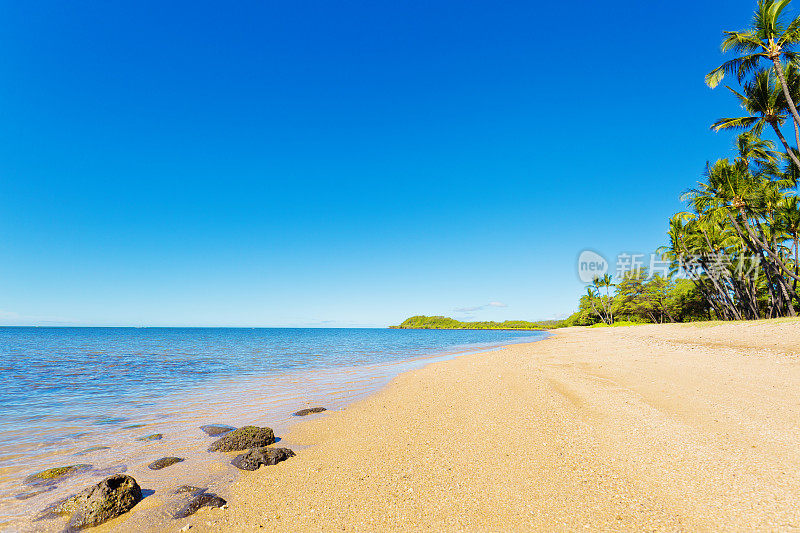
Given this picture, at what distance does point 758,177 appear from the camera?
93.1 feet

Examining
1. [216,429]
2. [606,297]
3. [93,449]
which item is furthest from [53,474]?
[606,297]

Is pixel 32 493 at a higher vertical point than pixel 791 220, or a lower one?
lower

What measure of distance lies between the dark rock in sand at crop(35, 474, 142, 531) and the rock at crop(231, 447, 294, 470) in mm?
1360

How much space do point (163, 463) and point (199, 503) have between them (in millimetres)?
2240

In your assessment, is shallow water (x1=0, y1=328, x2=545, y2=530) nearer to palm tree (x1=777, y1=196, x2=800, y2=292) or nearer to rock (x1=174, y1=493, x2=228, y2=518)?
rock (x1=174, y1=493, x2=228, y2=518)

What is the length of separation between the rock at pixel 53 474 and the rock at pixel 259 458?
8.51 ft

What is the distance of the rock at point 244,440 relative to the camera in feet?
21.0

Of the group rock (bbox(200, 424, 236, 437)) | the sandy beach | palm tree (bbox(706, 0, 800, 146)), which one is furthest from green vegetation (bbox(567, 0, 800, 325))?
rock (bbox(200, 424, 236, 437))

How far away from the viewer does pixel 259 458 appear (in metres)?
5.62

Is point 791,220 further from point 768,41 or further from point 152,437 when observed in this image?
point 152,437

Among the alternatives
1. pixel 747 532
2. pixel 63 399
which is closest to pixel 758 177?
pixel 747 532

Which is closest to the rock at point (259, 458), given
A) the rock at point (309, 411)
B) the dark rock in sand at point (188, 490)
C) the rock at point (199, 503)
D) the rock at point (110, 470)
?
the dark rock in sand at point (188, 490)

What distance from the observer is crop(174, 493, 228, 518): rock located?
4.20 m

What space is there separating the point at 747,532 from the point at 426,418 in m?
5.53
